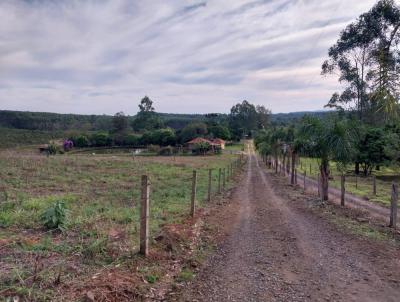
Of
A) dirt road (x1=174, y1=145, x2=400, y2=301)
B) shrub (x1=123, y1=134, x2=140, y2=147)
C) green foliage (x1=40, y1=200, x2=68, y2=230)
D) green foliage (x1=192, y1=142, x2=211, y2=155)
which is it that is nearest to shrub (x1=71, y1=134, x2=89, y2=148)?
shrub (x1=123, y1=134, x2=140, y2=147)

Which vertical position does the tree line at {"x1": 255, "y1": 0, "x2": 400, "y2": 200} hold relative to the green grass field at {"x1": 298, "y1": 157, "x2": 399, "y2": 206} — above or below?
above

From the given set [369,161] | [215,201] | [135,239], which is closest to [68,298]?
[135,239]

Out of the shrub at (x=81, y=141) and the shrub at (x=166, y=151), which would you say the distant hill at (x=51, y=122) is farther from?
the shrub at (x=166, y=151)

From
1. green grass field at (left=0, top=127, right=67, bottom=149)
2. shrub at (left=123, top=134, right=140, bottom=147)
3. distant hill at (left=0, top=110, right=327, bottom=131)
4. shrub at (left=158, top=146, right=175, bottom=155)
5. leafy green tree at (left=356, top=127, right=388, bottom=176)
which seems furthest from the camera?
distant hill at (left=0, top=110, right=327, bottom=131)

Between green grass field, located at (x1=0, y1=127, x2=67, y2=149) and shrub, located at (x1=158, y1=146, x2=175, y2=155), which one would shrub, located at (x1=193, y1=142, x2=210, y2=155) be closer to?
shrub, located at (x1=158, y1=146, x2=175, y2=155)

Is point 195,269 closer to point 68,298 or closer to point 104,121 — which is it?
point 68,298

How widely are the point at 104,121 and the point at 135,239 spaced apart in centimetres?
14851

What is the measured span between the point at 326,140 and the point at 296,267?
32.4 feet

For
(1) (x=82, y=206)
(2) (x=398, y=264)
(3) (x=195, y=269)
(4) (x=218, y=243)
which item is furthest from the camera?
(1) (x=82, y=206)

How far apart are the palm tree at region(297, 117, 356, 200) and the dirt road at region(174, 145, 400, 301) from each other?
5.30 m

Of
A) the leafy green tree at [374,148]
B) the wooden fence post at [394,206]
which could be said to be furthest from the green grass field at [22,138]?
the wooden fence post at [394,206]

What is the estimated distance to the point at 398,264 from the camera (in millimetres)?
7012

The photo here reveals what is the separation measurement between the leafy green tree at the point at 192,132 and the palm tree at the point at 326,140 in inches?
3309

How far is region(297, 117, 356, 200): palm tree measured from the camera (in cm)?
1495
